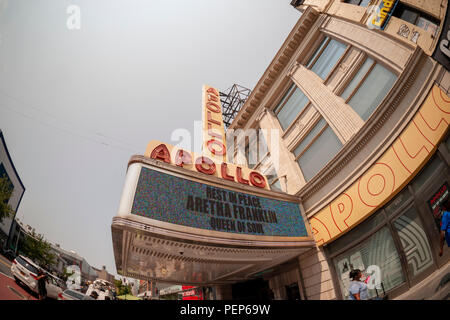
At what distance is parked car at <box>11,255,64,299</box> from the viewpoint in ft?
Result: 8.80

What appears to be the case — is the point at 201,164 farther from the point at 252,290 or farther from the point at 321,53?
the point at 321,53

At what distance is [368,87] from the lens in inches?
364

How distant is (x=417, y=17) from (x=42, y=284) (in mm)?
11993

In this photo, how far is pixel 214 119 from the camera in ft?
47.4

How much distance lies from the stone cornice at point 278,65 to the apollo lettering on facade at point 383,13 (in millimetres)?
5397

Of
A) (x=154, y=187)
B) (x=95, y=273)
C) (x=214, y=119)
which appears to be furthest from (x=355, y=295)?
(x=214, y=119)

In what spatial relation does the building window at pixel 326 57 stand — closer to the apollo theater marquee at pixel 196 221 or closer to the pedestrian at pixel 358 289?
the apollo theater marquee at pixel 196 221

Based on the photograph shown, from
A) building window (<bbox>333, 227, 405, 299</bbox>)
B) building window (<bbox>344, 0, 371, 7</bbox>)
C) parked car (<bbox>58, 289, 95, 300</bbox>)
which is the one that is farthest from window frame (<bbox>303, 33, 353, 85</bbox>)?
parked car (<bbox>58, 289, 95, 300</bbox>)

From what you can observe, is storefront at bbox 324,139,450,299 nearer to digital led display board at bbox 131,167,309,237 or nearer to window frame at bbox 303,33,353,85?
digital led display board at bbox 131,167,309,237

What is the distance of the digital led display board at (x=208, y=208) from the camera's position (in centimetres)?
642

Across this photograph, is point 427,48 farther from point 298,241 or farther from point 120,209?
point 120,209

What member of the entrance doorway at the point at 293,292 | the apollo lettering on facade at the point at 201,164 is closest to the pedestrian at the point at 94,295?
the apollo lettering on facade at the point at 201,164

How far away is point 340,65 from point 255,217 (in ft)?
31.0

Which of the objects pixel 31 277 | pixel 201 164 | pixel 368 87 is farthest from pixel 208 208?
pixel 368 87
